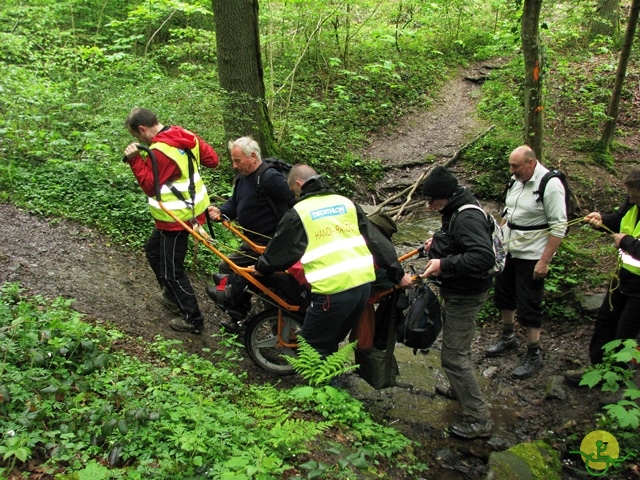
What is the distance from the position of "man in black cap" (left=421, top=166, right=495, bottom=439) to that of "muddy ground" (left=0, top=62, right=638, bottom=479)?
1.18ft

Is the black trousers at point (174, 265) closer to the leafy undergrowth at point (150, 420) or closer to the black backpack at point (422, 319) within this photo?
the leafy undergrowth at point (150, 420)

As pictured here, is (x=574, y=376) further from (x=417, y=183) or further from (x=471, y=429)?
(x=417, y=183)

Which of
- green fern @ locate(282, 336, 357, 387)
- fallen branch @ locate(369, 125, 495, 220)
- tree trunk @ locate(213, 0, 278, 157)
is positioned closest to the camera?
green fern @ locate(282, 336, 357, 387)

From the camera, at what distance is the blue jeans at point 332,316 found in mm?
3941

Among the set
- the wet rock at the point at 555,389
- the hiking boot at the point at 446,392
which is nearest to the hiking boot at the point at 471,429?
the hiking boot at the point at 446,392

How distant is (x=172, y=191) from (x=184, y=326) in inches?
55.8

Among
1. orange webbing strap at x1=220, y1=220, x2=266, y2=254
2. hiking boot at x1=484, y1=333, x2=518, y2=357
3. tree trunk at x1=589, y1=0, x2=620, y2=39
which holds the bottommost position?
hiking boot at x1=484, y1=333, x2=518, y2=357

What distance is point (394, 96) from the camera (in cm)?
1461

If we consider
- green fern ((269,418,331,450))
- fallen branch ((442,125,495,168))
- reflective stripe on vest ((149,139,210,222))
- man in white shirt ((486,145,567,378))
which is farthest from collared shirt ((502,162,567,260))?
fallen branch ((442,125,495,168))

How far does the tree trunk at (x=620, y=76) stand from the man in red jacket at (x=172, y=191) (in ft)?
27.2

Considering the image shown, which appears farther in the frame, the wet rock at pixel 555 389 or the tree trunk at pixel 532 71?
the tree trunk at pixel 532 71

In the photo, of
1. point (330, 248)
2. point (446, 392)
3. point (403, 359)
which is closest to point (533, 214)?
point (446, 392)

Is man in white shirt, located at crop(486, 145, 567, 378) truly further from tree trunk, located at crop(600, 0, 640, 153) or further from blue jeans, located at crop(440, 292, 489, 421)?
tree trunk, located at crop(600, 0, 640, 153)

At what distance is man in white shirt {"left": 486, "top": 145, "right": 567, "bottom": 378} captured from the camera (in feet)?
16.0
